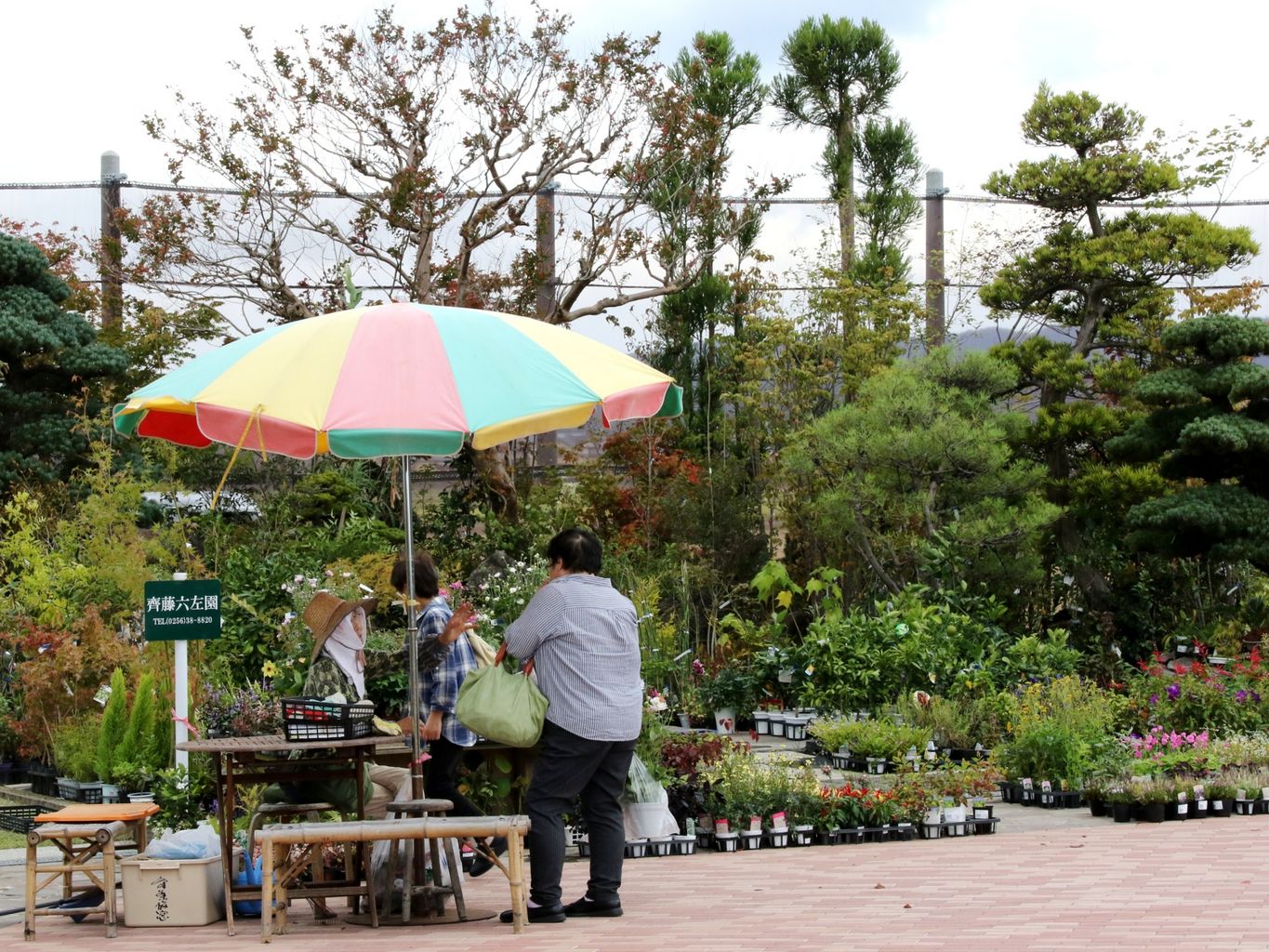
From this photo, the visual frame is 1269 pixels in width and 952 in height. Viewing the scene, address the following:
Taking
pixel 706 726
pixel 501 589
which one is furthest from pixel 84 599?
pixel 706 726

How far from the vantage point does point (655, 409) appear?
5371 millimetres

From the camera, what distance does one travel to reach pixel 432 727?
584 centimetres

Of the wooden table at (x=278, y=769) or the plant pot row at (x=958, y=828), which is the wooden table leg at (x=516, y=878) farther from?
the plant pot row at (x=958, y=828)

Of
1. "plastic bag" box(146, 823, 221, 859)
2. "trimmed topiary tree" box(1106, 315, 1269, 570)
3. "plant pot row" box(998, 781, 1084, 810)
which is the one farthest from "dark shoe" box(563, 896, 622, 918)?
"trimmed topiary tree" box(1106, 315, 1269, 570)

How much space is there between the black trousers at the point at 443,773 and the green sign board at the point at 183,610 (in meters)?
1.81

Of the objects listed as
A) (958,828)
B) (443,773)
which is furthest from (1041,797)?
(443,773)

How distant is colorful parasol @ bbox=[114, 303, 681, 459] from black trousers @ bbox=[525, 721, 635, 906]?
3.54ft

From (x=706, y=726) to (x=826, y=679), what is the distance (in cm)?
133

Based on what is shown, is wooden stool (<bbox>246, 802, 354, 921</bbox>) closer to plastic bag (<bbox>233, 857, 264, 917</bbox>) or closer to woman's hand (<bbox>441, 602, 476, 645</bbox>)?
plastic bag (<bbox>233, 857, 264, 917</bbox>)

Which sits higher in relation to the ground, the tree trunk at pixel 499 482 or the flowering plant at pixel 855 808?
the tree trunk at pixel 499 482

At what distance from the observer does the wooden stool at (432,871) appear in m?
5.23

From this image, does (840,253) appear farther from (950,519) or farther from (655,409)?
(655,409)

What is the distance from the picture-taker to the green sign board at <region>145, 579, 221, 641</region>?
7.36 metres

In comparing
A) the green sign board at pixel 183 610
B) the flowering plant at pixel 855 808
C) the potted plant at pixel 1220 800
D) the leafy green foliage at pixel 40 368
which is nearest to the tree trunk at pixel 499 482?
the leafy green foliage at pixel 40 368
